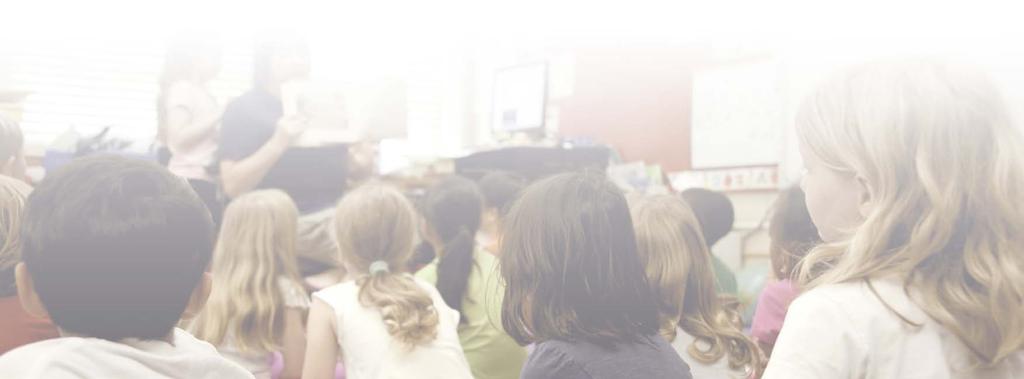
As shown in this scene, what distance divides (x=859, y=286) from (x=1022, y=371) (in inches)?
6.7

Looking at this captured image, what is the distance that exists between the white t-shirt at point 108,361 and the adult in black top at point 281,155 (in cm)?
213

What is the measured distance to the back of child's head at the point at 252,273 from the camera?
8.08ft

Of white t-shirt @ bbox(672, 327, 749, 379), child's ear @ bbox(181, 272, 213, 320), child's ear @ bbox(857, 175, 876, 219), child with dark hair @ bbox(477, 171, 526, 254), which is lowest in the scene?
white t-shirt @ bbox(672, 327, 749, 379)

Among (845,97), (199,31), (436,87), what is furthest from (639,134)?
(845,97)

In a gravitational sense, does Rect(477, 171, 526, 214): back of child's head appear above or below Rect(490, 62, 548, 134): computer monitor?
below

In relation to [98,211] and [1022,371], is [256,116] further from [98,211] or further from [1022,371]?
[1022,371]

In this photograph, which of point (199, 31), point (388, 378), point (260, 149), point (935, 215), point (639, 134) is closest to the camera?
point (935, 215)

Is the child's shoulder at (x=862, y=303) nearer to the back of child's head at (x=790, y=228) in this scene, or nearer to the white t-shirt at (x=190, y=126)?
the back of child's head at (x=790, y=228)

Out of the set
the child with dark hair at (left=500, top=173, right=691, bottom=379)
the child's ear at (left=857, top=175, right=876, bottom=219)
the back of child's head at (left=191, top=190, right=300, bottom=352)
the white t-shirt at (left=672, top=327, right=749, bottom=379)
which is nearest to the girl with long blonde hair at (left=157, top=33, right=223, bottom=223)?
the back of child's head at (left=191, top=190, right=300, bottom=352)

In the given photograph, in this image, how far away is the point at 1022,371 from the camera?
103 cm

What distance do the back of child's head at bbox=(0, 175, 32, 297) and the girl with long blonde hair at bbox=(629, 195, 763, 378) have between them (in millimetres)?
935

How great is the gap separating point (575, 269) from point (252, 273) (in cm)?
120

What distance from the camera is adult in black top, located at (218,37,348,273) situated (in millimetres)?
3248

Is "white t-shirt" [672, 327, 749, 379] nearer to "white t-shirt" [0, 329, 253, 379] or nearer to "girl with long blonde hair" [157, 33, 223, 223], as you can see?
"white t-shirt" [0, 329, 253, 379]
